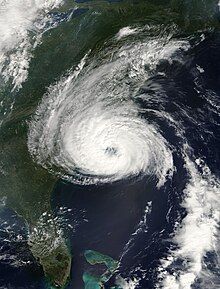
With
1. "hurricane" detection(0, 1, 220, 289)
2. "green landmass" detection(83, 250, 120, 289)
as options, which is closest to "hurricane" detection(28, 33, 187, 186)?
"hurricane" detection(0, 1, 220, 289)

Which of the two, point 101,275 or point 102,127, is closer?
point 101,275

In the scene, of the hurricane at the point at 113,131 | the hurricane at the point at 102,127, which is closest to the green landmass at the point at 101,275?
the hurricane at the point at 113,131

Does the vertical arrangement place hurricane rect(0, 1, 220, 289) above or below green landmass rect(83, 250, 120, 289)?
above

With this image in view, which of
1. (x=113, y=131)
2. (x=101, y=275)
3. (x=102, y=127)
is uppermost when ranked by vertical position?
(x=102, y=127)

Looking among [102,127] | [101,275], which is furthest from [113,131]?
[101,275]

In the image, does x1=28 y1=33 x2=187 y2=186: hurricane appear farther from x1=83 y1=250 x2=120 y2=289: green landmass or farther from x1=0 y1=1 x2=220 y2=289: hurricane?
x1=83 y1=250 x2=120 y2=289: green landmass

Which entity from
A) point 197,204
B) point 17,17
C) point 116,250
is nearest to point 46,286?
point 116,250

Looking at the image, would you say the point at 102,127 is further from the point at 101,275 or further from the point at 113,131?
the point at 101,275

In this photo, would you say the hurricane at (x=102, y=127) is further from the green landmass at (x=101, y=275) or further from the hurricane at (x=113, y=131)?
the green landmass at (x=101, y=275)

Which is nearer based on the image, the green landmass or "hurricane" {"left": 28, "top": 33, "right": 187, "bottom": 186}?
the green landmass

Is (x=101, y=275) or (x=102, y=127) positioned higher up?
(x=102, y=127)

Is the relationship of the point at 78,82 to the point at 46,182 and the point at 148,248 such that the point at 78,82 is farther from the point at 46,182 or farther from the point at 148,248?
the point at 148,248
